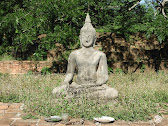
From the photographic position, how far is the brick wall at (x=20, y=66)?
29.8ft

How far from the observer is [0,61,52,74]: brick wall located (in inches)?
357

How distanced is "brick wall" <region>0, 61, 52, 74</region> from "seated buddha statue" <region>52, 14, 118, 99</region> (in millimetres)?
4239

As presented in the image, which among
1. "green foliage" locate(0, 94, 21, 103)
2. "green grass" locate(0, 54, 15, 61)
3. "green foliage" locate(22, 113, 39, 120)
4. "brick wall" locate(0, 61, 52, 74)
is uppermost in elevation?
"green grass" locate(0, 54, 15, 61)

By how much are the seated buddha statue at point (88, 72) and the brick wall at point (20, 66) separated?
167 inches

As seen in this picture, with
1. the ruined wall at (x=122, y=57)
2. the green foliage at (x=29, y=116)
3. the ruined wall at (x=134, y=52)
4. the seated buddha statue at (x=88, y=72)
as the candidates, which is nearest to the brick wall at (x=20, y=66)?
the ruined wall at (x=122, y=57)

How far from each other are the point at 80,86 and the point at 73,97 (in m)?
0.30

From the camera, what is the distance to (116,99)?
4.81m

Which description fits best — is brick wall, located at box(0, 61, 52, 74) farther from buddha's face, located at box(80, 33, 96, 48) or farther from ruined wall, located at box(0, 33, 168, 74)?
buddha's face, located at box(80, 33, 96, 48)

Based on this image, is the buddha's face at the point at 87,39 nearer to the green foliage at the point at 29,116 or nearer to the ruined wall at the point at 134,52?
the green foliage at the point at 29,116

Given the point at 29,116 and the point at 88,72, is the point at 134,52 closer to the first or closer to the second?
the point at 88,72

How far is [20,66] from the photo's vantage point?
912cm

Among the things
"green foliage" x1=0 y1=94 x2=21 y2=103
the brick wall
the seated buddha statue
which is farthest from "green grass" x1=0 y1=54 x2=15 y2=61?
the seated buddha statue

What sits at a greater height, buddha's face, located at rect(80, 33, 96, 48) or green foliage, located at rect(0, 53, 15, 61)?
buddha's face, located at rect(80, 33, 96, 48)

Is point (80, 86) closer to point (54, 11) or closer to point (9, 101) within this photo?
point (9, 101)
